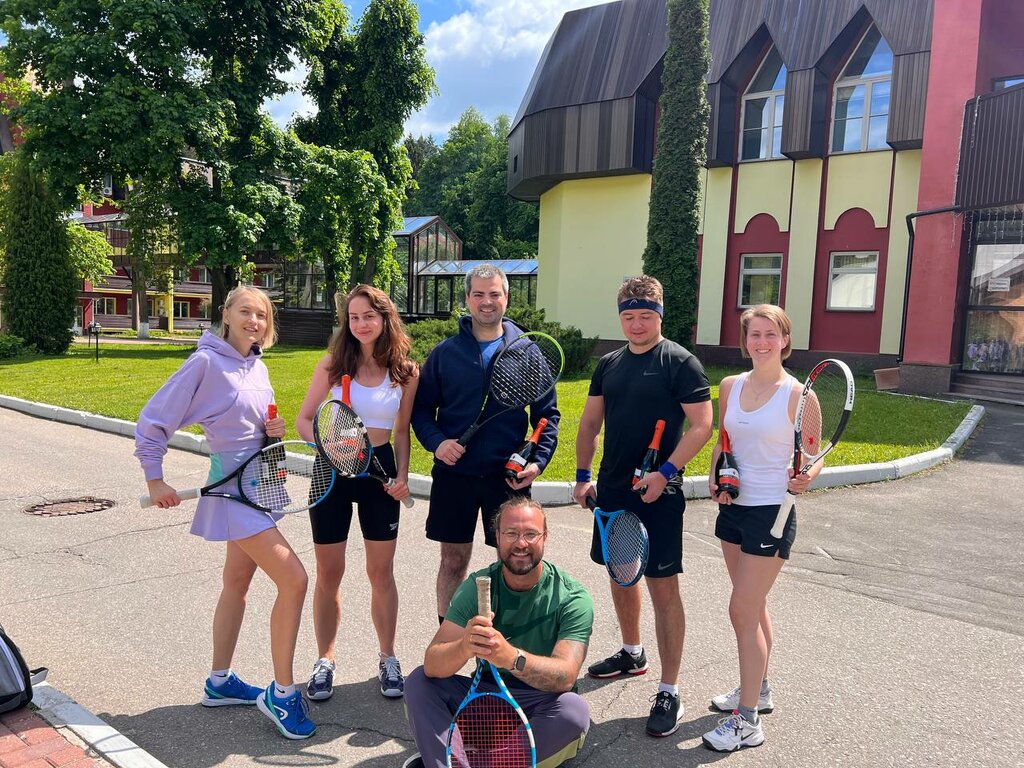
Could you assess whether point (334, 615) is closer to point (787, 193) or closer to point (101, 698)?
point (101, 698)

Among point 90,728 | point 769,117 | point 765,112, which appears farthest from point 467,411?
point 765,112

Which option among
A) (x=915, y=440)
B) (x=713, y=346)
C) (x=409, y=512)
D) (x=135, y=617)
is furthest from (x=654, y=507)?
(x=713, y=346)

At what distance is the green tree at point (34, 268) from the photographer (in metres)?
26.4

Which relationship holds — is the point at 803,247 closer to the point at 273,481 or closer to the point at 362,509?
the point at 362,509

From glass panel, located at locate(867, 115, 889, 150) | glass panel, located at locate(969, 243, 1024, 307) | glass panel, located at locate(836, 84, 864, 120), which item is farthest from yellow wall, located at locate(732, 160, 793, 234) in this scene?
glass panel, located at locate(969, 243, 1024, 307)

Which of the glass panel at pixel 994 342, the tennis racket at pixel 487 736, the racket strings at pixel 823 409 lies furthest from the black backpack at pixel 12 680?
Answer: the glass panel at pixel 994 342

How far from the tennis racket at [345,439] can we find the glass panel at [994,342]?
1817 cm

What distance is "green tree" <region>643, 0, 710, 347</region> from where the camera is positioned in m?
19.1

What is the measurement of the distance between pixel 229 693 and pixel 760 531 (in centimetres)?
286

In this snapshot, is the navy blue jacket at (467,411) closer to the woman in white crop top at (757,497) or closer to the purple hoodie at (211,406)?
the purple hoodie at (211,406)

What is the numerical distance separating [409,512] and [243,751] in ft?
14.4

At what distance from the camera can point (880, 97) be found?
2022 cm

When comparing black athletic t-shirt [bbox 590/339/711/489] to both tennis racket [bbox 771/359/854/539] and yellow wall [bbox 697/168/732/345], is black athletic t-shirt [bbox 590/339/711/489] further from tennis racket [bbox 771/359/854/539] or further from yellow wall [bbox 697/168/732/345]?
yellow wall [bbox 697/168/732/345]

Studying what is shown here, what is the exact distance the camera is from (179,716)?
12.2 feet
